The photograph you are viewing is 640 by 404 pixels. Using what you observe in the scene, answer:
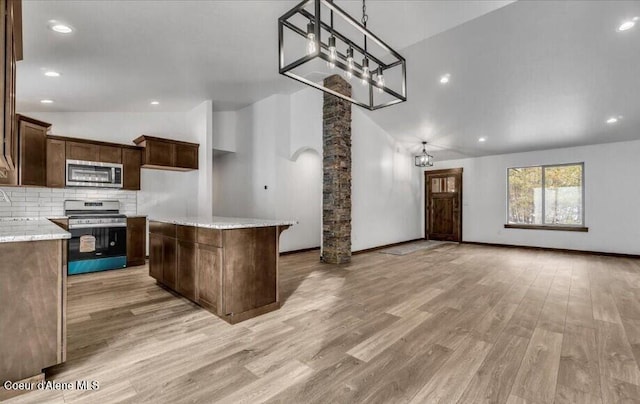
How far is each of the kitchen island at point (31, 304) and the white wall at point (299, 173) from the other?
13.4 ft

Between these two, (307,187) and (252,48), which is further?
(307,187)

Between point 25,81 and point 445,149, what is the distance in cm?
795

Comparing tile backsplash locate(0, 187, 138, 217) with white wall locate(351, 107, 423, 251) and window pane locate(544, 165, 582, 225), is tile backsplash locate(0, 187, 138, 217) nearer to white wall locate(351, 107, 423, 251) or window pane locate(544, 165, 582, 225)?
white wall locate(351, 107, 423, 251)

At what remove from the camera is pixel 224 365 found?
1.94 m

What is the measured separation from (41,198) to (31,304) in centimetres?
398

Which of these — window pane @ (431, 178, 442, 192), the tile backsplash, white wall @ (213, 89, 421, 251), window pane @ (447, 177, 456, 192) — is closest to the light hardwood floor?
the tile backsplash

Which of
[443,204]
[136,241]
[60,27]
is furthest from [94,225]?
[443,204]

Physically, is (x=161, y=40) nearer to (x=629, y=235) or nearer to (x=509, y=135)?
(x=509, y=135)

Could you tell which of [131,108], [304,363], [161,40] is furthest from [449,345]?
[131,108]

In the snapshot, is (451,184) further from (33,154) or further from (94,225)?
(33,154)

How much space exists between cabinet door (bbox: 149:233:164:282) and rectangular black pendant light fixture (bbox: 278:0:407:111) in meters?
2.67

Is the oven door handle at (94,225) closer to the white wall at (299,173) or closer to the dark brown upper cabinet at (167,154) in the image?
the dark brown upper cabinet at (167,154)

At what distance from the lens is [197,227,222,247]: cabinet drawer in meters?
2.60

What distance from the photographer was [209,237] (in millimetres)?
2725
